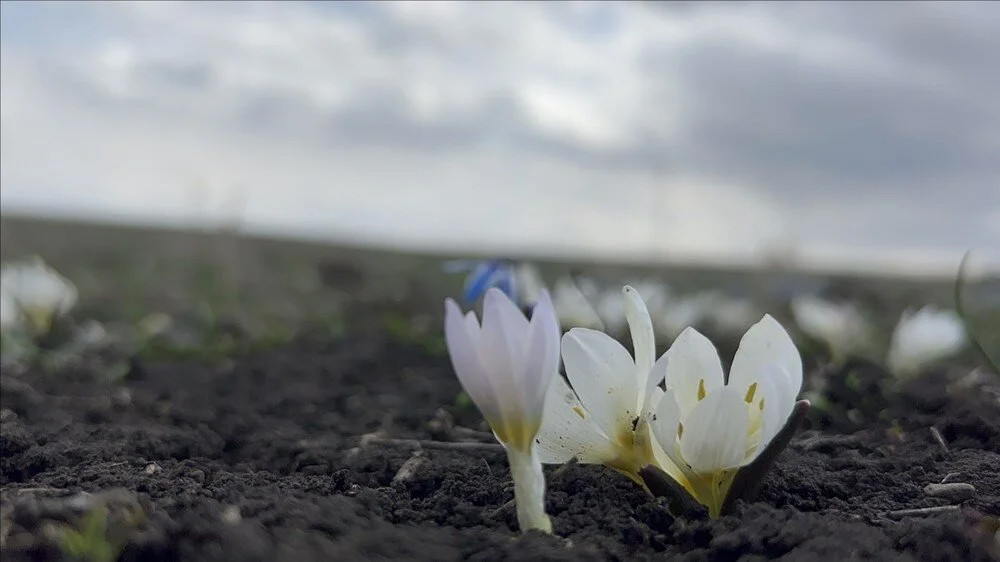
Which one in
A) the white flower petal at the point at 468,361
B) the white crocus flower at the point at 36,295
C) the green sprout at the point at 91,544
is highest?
the white flower petal at the point at 468,361

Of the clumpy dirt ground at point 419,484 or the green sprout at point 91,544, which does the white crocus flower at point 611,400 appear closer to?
the clumpy dirt ground at point 419,484

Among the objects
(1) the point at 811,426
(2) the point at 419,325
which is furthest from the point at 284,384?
(1) the point at 811,426

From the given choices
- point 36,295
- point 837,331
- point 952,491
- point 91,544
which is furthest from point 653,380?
point 36,295

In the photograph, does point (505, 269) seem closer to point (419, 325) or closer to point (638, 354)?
point (638, 354)

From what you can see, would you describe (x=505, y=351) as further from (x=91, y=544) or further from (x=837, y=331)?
(x=837, y=331)

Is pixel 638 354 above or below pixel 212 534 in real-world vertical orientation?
above

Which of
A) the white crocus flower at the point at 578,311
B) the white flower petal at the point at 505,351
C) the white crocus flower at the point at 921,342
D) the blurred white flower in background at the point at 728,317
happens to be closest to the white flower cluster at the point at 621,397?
the white flower petal at the point at 505,351
